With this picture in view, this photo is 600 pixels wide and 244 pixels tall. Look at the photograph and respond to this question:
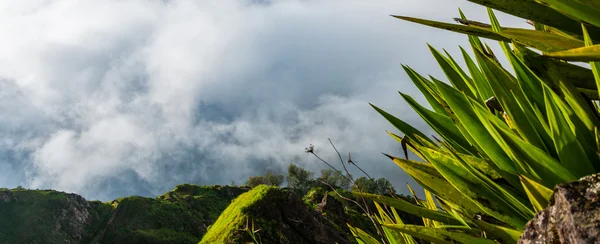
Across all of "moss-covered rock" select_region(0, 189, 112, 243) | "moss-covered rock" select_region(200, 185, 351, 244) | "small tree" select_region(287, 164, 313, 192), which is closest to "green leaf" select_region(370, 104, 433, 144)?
"moss-covered rock" select_region(200, 185, 351, 244)

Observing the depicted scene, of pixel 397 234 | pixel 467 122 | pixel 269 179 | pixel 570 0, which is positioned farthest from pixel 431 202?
pixel 269 179

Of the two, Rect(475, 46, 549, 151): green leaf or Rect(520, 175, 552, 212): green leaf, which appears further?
Rect(475, 46, 549, 151): green leaf

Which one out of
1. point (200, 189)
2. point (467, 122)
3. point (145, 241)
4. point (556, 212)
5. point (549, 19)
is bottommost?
point (556, 212)

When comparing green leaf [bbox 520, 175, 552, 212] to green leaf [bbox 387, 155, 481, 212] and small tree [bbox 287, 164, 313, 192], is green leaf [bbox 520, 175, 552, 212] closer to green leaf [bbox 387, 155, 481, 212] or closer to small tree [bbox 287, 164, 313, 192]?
green leaf [bbox 387, 155, 481, 212]

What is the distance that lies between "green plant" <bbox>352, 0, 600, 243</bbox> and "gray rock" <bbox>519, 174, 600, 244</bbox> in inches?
2.8

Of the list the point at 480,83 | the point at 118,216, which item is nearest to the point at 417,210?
the point at 480,83

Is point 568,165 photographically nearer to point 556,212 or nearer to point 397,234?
point 556,212

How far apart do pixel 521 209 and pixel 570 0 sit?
579mm

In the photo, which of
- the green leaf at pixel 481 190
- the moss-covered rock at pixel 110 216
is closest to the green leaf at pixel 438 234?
the green leaf at pixel 481 190

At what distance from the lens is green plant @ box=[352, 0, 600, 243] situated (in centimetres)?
104

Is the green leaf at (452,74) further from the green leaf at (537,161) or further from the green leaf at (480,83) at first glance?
the green leaf at (537,161)

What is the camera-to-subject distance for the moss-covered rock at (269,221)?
16.3ft

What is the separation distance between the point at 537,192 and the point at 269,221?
4.59 m

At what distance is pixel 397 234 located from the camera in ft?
7.28
